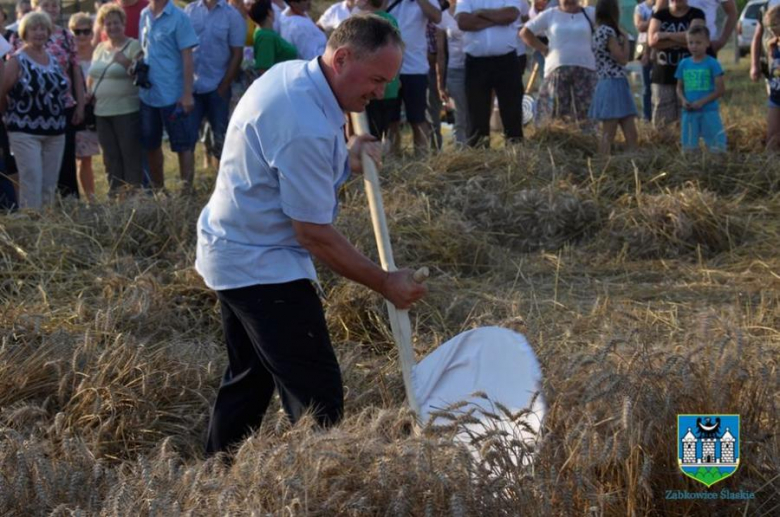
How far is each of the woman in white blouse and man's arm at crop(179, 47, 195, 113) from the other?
308 cm

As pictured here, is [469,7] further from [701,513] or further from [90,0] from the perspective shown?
[90,0]

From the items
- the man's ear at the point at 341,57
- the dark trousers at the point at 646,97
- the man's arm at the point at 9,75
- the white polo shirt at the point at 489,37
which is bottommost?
the dark trousers at the point at 646,97

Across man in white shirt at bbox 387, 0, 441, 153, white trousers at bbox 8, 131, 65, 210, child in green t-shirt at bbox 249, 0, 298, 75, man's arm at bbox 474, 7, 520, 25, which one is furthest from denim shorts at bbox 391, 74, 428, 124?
white trousers at bbox 8, 131, 65, 210

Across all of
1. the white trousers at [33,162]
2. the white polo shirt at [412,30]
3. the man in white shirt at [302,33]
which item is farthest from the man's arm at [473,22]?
the white trousers at [33,162]

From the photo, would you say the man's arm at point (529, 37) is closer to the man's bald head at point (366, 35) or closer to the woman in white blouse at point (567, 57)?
the woman in white blouse at point (567, 57)

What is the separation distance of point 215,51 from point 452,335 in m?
4.50

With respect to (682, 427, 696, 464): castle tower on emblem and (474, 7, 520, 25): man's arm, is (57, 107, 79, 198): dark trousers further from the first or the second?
(682, 427, 696, 464): castle tower on emblem

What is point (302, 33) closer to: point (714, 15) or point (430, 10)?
point (430, 10)

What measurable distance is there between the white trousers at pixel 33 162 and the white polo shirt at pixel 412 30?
9.45ft

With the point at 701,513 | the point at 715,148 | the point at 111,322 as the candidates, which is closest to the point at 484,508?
the point at 701,513

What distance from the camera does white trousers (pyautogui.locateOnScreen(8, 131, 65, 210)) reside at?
8.01 metres

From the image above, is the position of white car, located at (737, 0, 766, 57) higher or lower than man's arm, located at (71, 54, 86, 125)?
lower

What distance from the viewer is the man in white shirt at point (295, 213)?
3.56m

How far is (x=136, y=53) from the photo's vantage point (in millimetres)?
8734
